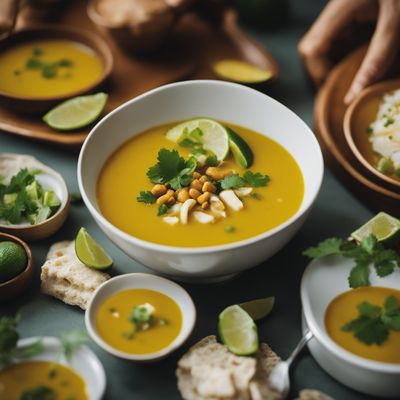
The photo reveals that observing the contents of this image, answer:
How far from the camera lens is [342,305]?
2594 mm

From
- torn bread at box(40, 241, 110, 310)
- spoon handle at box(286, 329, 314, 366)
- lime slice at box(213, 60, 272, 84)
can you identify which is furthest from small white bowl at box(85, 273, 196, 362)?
lime slice at box(213, 60, 272, 84)

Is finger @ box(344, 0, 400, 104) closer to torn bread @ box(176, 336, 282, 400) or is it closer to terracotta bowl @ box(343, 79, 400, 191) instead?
terracotta bowl @ box(343, 79, 400, 191)

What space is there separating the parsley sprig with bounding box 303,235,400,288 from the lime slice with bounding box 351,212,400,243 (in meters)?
0.06

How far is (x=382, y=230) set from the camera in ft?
9.27

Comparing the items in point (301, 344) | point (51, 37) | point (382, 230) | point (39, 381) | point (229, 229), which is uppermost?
point (382, 230)

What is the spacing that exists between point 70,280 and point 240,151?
2.90 ft

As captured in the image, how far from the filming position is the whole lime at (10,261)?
8.89 feet

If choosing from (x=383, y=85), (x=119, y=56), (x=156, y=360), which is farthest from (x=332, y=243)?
(x=119, y=56)

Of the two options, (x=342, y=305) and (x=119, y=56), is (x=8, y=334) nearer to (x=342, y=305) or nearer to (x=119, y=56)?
(x=342, y=305)

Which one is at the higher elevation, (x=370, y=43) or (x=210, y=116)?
(x=370, y=43)

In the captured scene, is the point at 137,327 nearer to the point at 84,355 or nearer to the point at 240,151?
the point at 84,355

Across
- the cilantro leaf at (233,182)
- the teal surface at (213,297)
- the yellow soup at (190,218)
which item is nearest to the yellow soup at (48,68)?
the teal surface at (213,297)

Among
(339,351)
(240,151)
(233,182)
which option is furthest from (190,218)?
(339,351)

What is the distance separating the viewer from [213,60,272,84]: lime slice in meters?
3.73
